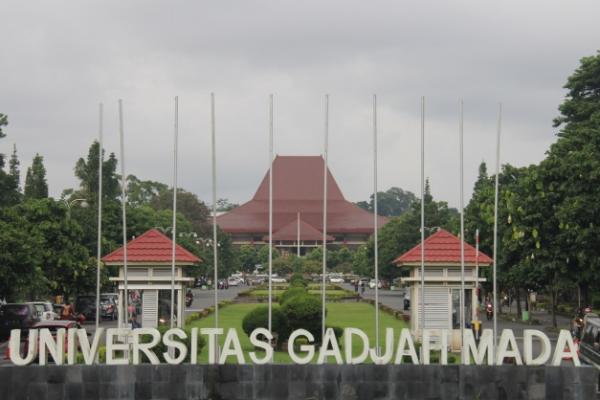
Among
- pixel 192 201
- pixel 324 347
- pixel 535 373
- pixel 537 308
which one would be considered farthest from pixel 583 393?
pixel 192 201

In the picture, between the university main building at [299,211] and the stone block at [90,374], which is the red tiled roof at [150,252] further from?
A: the university main building at [299,211]

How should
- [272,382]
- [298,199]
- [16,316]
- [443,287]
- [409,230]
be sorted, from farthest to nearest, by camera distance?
[298,199] → [409,230] → [16,316] → [443,287] → [272,382]

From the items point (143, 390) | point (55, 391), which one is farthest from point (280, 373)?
point (55, 391)

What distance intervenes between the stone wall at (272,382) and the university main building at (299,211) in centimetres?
15365

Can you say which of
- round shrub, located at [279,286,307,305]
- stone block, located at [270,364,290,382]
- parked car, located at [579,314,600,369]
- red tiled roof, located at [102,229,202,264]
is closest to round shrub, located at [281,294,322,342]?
round shrub, located at [279,286,307,305]

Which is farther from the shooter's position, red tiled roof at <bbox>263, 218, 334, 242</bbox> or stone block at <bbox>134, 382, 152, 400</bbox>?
red tiled roof at <bbox>263, 218, 334, 242</bbox>

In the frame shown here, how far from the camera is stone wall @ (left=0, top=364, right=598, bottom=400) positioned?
2355cm

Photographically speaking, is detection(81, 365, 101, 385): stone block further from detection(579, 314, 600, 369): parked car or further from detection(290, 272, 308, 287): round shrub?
detection(290, 272, 308, 287): round shrub

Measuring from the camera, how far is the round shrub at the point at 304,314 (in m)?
32.7

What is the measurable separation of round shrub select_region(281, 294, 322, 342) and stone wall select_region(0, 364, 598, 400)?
9.08 m

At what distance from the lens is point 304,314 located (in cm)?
3266

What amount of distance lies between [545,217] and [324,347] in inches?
992

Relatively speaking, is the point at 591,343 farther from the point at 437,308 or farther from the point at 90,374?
the point at 90,374

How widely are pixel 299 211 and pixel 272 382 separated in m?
165
